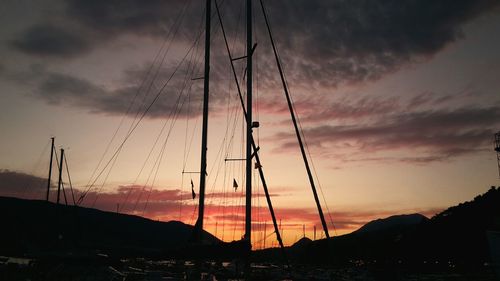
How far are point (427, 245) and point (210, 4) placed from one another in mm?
75825

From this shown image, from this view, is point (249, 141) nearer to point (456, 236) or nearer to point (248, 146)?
point (248, 146)

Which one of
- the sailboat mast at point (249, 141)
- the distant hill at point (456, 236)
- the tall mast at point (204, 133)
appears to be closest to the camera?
the sailboat mast at point (249, 141)

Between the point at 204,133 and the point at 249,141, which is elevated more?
the point at 204,133

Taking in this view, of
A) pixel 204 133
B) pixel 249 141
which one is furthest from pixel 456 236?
pixel 249 141

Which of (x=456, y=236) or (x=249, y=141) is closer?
(x=249, y=141)

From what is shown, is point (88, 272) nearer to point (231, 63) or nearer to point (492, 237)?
point (231, 63)

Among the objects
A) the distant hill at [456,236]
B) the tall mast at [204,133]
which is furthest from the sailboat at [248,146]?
the distant hill at [456,236]

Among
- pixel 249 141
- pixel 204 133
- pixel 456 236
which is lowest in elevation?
pixel 456 236

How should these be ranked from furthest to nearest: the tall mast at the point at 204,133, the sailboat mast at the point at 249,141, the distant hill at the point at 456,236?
the distant hill at the point at 456,236, the tall mast at the point at 204,133, the sailboat mast at the point at 249,141

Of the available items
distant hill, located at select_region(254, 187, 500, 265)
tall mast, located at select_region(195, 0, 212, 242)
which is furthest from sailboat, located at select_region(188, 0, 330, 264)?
distant hill, located at select_region(254, 187, 500, 265)

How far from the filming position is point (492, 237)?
103 feet

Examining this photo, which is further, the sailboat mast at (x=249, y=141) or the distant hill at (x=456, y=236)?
the distant hill at (x=456, y=236)

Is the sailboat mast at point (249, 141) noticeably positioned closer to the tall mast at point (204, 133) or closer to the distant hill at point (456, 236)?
the tall mast at point (204, 133)

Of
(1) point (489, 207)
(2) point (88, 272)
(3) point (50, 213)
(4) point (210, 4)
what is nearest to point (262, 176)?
(2) point (88, 272)
